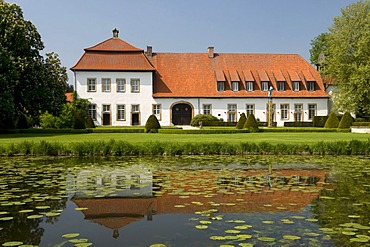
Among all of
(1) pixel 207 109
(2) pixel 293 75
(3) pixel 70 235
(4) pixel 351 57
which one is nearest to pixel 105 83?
(1) pixel 207 109

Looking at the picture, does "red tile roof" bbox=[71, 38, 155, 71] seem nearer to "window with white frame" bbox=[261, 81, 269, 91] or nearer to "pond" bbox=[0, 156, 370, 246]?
"window with white frame" bbox=[261, 81, 269, 91]

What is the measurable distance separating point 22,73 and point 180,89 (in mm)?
16728

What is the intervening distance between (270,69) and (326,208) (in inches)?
1445

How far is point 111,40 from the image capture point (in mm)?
41312

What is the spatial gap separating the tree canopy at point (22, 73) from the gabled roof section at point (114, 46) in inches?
406

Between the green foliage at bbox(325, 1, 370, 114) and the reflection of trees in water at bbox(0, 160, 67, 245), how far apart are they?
29.8 m

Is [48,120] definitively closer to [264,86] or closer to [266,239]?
[264,86]

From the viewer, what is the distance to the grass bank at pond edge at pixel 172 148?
54.0 ft

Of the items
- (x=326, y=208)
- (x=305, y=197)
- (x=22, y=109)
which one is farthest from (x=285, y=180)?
(x=22, y=109)

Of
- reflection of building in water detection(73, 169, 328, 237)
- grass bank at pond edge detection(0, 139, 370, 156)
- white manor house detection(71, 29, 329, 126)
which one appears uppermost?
white manor house detection(71, 29, 329, 126)

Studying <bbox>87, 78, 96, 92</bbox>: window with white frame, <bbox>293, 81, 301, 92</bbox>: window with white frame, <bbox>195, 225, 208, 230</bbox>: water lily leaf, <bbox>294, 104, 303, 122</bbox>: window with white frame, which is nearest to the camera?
<bbox>195, 225, 208, 230</bbox>: water lily leaf

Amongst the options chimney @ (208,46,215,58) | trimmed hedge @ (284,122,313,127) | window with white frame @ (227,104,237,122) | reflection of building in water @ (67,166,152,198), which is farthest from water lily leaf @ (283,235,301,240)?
chimney @ (208,46,215,58)

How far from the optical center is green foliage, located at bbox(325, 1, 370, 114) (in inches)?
1390

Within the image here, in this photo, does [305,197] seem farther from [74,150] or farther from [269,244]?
[74,150]
